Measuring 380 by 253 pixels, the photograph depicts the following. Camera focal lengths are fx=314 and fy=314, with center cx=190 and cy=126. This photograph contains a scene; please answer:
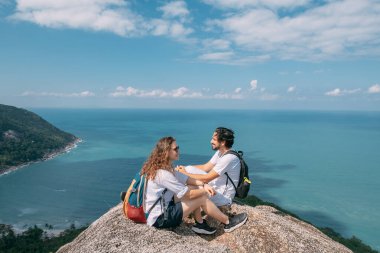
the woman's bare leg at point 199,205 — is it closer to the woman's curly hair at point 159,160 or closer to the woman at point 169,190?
the woman at point 169,190

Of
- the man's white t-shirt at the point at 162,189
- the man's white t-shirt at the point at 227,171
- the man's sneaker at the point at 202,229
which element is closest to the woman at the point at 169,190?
the man's white t-shirt at the point at 162,189

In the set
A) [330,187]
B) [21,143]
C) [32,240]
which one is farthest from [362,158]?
[21,143]

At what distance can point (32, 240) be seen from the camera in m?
70.4

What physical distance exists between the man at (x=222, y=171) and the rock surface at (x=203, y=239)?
1247 mm

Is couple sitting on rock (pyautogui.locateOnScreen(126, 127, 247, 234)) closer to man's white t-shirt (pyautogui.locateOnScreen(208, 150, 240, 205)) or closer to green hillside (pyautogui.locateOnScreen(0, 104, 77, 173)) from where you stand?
man's white t-shirt (pyautogui.locateOnScreen(208, 150, 240, 205))

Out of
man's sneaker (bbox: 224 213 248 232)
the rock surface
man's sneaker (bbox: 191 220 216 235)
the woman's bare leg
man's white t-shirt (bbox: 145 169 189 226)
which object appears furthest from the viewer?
man's sneaker (bbox: 224 213 248 232)

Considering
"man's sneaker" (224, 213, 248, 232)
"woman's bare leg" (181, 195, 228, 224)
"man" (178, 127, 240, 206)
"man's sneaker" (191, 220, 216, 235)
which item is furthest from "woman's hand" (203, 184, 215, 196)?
"man's sneaker" (224, 213, 248, 232)

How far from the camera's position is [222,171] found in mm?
10117

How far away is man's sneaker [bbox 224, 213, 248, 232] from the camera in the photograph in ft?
34.6

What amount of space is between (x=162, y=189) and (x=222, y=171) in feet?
7.35

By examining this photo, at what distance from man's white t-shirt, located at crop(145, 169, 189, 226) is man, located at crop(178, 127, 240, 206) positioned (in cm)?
142

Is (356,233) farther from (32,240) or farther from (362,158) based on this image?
(362,158)

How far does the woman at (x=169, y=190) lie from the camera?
875 centimetres

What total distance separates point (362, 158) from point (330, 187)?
65.8 m
